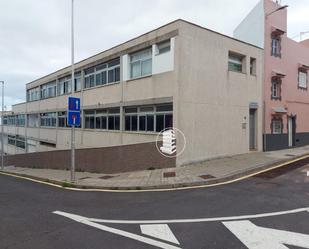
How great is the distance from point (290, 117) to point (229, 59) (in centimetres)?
832

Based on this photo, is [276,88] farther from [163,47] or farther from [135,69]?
[135,69]

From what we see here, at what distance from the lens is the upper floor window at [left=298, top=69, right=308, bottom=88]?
22.0 meters

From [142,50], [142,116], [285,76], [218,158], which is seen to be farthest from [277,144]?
[142,50]

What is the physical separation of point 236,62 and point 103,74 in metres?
9.47

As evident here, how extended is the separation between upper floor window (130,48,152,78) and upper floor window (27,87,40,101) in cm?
2105

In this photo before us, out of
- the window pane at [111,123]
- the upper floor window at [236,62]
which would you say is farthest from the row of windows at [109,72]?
the upper floor window at [236,62]

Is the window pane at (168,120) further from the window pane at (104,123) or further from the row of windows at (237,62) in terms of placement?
the window pane at (104,123)

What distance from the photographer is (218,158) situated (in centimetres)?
A: 1485

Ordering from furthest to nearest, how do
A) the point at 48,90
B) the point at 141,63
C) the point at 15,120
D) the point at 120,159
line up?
the point at 15,120 → the point at 48,90 → the point at 141,63 → the point at 120,159

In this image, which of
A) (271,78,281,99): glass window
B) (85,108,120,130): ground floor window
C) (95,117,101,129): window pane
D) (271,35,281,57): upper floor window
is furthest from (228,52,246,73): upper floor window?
(95,117,101,129): window pane

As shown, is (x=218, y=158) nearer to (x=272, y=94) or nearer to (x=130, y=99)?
(x=130, y=99)

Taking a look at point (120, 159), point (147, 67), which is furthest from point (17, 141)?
point (147, 67)

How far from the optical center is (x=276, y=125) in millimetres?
19500

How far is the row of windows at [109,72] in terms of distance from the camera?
50.6 ft
